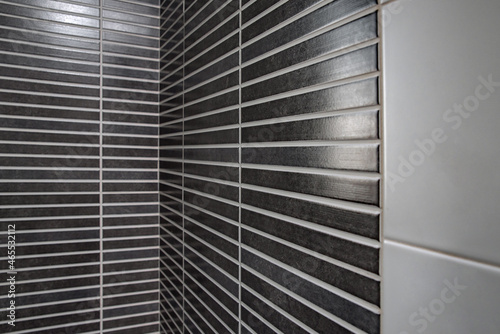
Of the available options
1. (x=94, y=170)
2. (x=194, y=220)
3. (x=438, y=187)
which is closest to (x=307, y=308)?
(x=438, y=187)

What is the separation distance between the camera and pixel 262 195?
64 centimetres

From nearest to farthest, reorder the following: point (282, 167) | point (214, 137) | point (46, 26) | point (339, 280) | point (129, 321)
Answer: point (339, 280) → point (282, 167) → point (214, 137) → point (46, 26) → point (129, 321)

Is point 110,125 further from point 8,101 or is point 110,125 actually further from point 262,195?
point 262,195

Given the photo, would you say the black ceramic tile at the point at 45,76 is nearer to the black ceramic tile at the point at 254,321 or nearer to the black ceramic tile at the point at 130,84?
the black ceramic tile at the point at 130,84

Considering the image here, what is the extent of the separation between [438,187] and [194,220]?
786 millimetres

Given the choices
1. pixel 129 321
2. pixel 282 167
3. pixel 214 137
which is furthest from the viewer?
pixel 129 321

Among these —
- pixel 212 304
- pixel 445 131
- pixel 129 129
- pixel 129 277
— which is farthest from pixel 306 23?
pixel 129 277

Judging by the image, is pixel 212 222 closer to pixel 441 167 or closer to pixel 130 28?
pixel 441 167

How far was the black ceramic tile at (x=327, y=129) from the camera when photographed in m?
0.41

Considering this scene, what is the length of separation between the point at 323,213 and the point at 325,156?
0.29 ft

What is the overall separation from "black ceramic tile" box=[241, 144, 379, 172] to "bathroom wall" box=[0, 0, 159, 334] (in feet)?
3.06

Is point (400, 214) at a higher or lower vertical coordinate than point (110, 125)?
lower

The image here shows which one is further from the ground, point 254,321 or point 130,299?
point 254,321

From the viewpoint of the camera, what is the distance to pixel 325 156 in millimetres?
481
